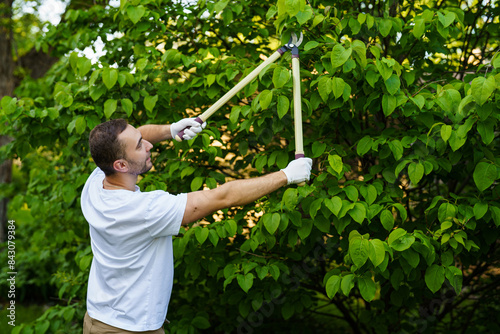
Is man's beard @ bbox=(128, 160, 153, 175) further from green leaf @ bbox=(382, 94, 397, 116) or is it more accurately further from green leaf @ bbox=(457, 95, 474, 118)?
green leaf @ bbox=(457, 95, 474, 118)

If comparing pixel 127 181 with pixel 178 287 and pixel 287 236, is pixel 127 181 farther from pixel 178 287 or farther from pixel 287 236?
pixel 178 287

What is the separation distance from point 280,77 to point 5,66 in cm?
590

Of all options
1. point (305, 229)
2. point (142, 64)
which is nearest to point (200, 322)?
point (305, 229)

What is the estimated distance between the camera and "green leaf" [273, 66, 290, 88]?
2.73m

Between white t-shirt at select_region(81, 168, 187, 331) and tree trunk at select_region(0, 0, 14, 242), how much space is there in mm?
5264

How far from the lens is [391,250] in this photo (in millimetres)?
2543

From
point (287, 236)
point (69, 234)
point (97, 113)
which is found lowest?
point (69, 234)

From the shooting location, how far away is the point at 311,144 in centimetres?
345

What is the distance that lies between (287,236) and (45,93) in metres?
3.17

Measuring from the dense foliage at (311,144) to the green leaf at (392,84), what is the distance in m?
0.03

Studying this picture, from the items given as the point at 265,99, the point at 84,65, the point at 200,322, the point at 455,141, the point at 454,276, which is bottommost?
the point at 200,322

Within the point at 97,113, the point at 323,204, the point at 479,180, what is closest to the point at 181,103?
the point at 97,113

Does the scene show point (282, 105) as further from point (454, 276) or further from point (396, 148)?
point (454, 276)

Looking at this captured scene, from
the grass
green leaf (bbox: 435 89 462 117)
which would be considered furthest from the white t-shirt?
the grass
